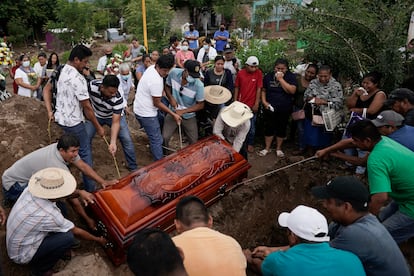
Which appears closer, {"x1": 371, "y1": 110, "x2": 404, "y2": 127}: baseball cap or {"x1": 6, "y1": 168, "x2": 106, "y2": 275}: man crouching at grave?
{"x1": 6, "y1": 168, "x2": 106, "y2": 275}: man crouching at grave

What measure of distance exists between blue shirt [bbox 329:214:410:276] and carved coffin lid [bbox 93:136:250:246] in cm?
159

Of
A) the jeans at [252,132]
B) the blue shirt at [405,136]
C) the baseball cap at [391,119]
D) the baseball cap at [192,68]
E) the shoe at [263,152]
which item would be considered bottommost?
the shoe at [263,152]

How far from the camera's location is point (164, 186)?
3572 millimetres

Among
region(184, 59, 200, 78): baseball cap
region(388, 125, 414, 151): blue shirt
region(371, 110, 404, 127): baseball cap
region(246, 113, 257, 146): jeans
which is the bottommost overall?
region(246, 113, 257, 146): jeans

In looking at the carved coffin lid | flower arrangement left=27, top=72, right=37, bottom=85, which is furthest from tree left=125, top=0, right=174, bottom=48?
the carved coffin lid

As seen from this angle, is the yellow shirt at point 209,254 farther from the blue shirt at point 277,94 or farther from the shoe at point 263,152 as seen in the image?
the shoe at point 263,152

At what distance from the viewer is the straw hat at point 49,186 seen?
2.84 m

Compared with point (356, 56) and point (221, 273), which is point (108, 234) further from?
point (356, 56)

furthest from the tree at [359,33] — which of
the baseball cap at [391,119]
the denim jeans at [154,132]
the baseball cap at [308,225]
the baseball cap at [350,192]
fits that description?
the baseball cap at [308,225]

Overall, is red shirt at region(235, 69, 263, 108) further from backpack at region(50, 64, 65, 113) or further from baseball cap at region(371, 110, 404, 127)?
backpack at region(50, 64, 65, 113)

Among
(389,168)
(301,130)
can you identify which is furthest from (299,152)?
(389,168)

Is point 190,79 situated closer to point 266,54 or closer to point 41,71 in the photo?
point 266,54

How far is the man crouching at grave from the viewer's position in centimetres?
283

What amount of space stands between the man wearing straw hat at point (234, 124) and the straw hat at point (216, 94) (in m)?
0.48
